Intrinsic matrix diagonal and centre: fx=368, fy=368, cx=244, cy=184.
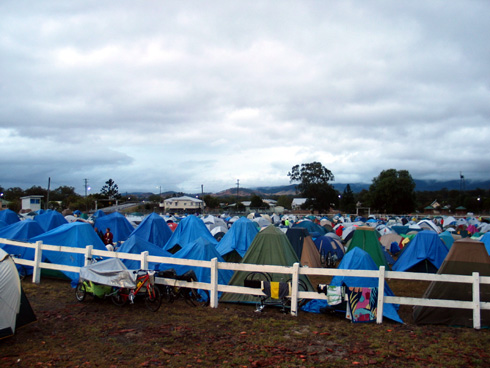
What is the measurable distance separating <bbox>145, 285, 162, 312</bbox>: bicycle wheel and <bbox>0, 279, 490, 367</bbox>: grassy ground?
0.47 feet

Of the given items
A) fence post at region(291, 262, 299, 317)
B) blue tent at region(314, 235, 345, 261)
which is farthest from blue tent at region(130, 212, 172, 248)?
fence post at region(291, 262, 299, 317)

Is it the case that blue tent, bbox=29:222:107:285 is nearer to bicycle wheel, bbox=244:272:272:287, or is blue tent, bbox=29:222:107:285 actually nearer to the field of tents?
the field of tents

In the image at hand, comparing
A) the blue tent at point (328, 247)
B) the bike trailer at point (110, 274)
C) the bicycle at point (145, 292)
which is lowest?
the blue tent at point (328, 247)

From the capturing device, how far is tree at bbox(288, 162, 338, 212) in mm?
87438

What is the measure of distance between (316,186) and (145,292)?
273 feet

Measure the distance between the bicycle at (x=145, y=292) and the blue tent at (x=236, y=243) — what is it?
689 centimetres

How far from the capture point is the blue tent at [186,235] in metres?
16.0

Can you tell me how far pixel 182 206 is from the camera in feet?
344

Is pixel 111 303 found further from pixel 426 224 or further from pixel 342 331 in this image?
pixel 426 224

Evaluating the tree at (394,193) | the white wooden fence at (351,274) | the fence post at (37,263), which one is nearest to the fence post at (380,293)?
the white wooden fence at (351,274)

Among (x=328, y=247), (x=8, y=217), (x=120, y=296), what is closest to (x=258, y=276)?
(x=120, y=296)

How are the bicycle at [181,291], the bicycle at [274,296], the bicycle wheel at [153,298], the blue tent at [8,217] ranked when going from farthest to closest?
the blue tent at [8,217]
the bicycle at [181,291]
the bicycle wheel at [153,298]
the bicycle at [274,296]

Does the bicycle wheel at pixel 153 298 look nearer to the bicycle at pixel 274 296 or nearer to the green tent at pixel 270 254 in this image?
the green tent at pixel 270 254

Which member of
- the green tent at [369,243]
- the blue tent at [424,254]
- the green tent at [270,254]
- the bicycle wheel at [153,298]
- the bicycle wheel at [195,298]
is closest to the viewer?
the bicycle wheel at [153,298]
